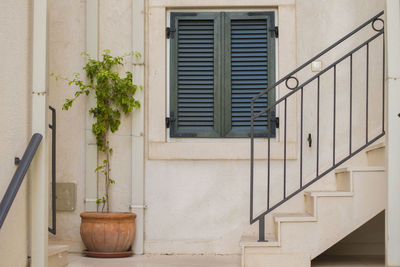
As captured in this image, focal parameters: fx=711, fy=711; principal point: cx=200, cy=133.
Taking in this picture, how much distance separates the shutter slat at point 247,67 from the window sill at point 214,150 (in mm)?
200

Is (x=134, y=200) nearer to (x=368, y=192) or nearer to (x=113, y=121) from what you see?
(x=113, y=121)

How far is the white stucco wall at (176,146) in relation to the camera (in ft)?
21.2

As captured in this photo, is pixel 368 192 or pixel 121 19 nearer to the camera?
pixel 368 192

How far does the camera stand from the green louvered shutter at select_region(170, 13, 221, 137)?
21.6 feet

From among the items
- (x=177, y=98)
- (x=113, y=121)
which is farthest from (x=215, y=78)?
(x=113, y=121)

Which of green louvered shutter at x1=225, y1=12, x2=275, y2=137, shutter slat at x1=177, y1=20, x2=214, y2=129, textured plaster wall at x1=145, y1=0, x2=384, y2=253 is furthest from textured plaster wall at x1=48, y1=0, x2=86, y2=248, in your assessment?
green louvered shutter at x1=225, y1=12, x2=275, y2=137

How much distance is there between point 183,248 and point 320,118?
5.63ft

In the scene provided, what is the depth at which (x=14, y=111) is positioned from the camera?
439cm

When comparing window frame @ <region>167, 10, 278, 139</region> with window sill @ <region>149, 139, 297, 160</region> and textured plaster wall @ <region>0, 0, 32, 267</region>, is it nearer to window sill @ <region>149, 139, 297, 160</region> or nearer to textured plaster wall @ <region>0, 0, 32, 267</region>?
window sill @ <region>149, 139, 297, 160</region>

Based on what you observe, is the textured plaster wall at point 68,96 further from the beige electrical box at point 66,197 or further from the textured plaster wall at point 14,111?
the textured plaster wall at point 14,111

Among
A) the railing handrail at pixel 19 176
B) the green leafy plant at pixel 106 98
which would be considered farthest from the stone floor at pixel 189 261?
the railing handrail at pixel 19 176

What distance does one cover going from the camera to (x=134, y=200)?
21.2 ft

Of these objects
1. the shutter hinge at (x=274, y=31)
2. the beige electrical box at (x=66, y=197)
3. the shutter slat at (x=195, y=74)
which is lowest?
the beige electrical box at (x=66, y=197)

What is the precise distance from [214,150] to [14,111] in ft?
8.11
